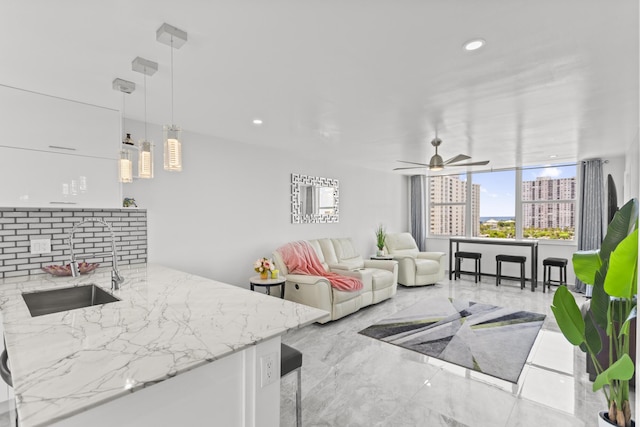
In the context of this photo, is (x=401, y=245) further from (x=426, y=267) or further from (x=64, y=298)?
(x=64, y=298)

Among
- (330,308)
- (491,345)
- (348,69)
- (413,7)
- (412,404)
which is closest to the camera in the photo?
(413,7)

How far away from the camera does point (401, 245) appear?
6891 millimetres

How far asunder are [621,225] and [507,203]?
554 cm

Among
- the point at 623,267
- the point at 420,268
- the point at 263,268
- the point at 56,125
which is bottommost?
the point at 420,268

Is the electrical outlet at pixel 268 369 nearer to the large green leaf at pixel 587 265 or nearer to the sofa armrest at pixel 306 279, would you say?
the large green leaf at pixel 587 265

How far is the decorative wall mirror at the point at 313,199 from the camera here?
5111 millimetres

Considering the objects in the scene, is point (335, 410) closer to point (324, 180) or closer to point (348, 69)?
point (348, 69)

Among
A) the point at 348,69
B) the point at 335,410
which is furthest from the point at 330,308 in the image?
the point at 348,69

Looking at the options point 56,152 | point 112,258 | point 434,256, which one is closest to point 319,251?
point 434,256

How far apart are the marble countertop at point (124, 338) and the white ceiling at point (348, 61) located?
59.3 inches

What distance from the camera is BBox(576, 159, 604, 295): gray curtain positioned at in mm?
5453

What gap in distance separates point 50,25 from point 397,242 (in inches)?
247

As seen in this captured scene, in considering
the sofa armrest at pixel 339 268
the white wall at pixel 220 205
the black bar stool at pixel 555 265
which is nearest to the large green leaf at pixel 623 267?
the sofa armrest at pixel 339 268

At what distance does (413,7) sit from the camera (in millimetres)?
1503
